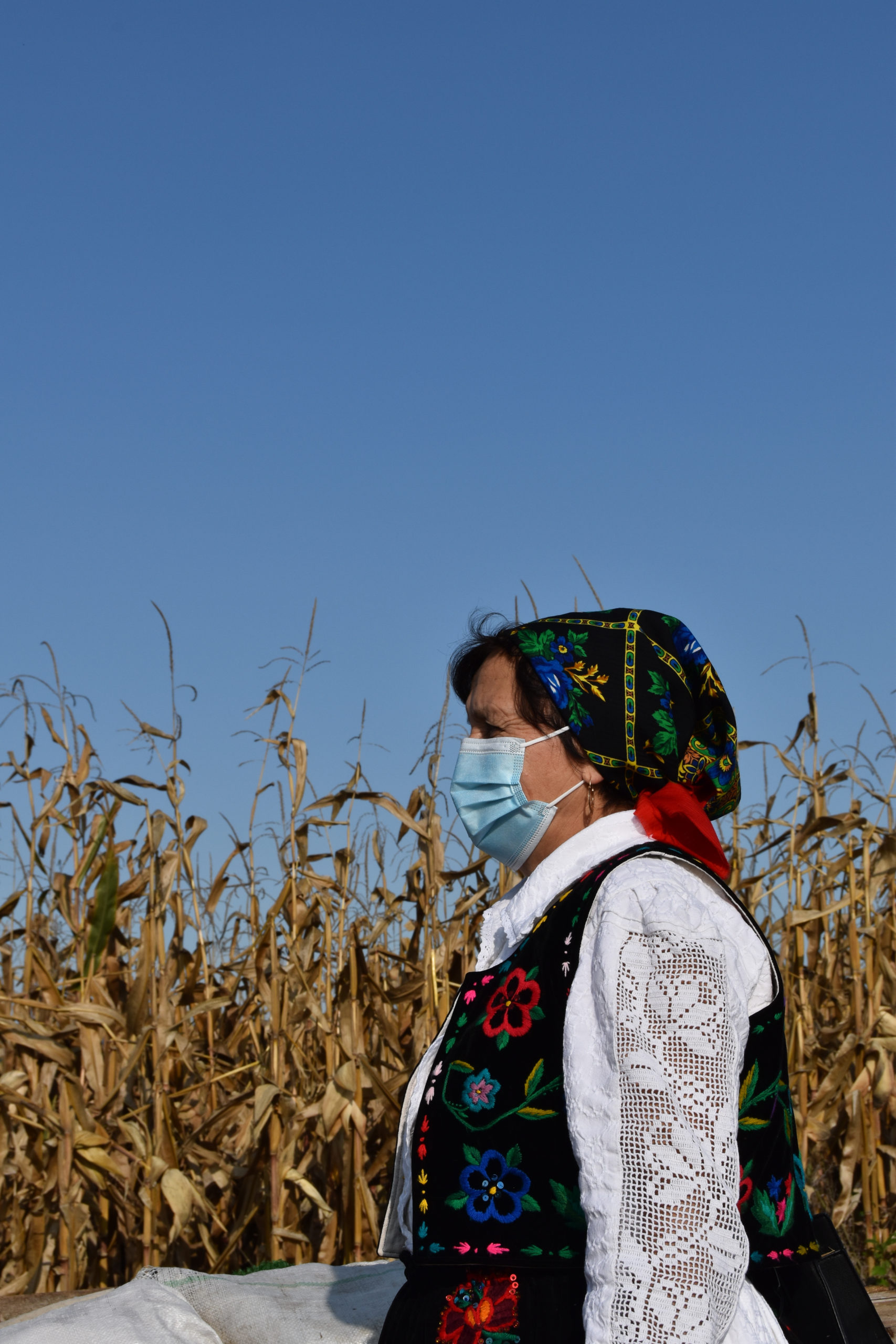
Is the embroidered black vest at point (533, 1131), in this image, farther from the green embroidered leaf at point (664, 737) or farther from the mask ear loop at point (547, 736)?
the mask ear loop at point (547, 736)

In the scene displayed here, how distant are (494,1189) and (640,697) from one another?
34.9 inches

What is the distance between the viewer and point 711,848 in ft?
6.91

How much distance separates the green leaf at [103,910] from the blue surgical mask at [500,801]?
2363 millimetres

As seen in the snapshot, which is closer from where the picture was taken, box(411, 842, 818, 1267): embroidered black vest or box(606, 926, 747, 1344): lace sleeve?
box(606, 926, 747, 1344): lace sleeve

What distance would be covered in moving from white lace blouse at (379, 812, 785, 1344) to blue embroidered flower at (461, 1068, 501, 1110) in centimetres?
18

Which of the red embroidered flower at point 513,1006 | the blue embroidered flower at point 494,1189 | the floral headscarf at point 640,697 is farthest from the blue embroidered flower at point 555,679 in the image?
the blue embroidered flower at point 494,1189

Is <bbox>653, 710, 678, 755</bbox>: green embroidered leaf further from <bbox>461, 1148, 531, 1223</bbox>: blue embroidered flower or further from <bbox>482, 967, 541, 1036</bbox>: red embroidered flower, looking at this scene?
<bbox>461, 1148, 531, 1223</bbox>: blue embroidered flower

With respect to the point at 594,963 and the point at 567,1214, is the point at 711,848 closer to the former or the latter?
the point at 594,963

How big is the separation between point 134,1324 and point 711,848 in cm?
137

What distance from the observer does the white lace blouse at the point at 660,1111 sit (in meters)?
1.61

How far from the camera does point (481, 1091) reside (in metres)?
1.92

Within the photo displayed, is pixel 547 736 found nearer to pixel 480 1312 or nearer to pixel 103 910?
pixel 480 1312

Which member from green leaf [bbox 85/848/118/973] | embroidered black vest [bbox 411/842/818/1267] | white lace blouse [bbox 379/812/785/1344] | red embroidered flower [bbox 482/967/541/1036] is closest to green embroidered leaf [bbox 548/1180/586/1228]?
embroidered black vest [bbox 411/842/818/1267]

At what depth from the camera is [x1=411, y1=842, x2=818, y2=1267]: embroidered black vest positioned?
6.01 ft
